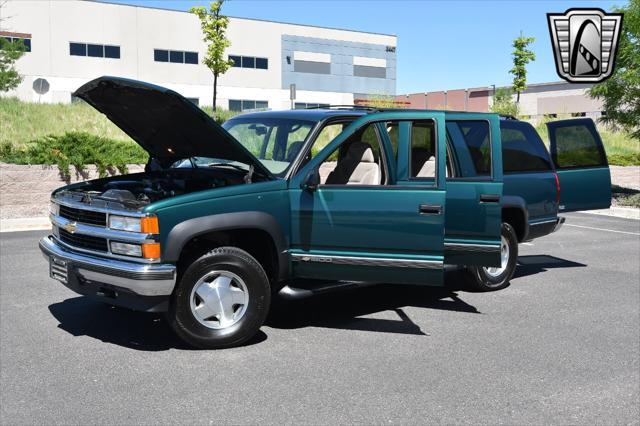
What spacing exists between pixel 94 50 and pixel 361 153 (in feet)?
162

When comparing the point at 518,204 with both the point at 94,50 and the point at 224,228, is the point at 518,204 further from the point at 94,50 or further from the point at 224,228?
the point at 94,50

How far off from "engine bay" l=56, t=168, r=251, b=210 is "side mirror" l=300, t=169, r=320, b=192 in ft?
1.88

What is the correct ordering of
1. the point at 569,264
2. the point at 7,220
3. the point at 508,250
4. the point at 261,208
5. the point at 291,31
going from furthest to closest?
the point at 291,31 < the point at 7,220 < the point at 569,264 < the point at 508,250 < the point at 261,208

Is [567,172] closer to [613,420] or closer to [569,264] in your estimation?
[569,264]

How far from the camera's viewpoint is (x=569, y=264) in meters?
10.0

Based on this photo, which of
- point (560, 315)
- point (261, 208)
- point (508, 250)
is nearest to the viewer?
point (261, 208)

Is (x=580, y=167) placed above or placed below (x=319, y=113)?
below

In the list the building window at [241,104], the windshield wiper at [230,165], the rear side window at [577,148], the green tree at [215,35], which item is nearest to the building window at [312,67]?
the building window at [241,104]

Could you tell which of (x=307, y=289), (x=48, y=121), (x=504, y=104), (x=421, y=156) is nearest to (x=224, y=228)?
(x=307, y=289)

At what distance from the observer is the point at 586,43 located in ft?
64.4

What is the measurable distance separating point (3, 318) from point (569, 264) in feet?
25.5

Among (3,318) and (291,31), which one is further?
(291,31)

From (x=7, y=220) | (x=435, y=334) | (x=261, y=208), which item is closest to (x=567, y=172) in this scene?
(x=435, y=334)

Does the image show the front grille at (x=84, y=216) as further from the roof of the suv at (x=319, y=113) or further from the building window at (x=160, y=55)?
the building window at (x=160, y=55)
